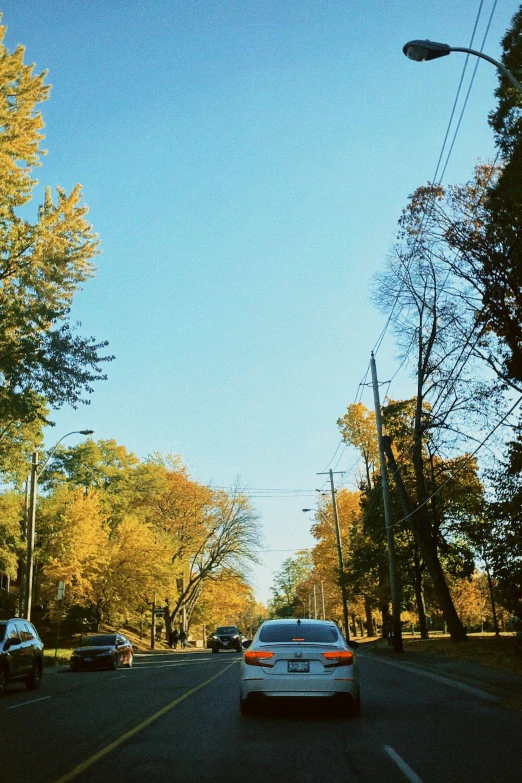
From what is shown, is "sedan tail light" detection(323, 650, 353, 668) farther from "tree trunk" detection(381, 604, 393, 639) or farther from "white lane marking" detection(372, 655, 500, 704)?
"tree trunk" detection(381, 604, 393, 639)

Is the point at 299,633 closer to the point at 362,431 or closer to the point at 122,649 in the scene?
the point at 122,649

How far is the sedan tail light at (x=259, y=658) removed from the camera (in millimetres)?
11023

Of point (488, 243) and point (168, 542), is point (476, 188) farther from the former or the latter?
point (168, 542)

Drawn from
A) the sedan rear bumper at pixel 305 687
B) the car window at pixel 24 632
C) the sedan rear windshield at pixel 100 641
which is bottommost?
the sedan rear windshield at pixel 100 641

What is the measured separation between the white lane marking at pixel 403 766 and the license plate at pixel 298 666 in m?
2.63

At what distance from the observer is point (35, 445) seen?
37531 mm

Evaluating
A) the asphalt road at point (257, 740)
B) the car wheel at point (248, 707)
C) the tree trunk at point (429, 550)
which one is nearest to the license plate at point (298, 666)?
the asphalt road at point (257, 740)

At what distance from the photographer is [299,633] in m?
11.7

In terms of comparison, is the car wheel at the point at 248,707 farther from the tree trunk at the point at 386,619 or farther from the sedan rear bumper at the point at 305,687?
the tree trunk at the point at 386,619

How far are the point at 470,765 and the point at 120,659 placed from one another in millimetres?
23510

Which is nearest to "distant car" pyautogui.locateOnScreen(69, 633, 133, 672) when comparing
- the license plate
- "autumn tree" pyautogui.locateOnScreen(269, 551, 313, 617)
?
the license plate

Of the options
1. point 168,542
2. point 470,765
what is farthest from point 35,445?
point 470,765

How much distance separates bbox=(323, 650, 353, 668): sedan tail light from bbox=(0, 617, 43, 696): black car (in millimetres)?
8837

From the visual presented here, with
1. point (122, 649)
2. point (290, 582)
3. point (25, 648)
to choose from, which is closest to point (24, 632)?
point (25, 648)
